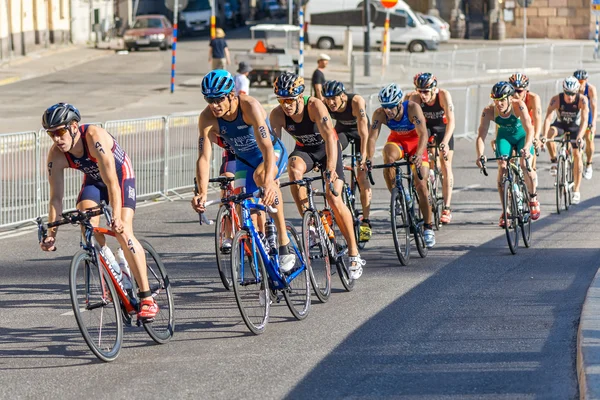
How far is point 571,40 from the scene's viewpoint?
6981 cm

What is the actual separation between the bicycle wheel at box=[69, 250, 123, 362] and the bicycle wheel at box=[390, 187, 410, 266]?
4.44 metres

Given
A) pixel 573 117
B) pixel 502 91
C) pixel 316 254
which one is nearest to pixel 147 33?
pixel 573 117

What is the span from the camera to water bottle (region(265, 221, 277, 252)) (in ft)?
30.3

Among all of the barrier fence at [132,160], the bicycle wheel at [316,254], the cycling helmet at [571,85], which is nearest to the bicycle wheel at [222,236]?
the bicycle wheel at [316,254]

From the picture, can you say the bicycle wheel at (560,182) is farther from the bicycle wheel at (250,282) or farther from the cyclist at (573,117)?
the bicycle wheel at (250,282)

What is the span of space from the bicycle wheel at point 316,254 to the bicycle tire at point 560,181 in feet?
22.7

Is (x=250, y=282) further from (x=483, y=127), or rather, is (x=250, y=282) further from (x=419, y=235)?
(x=483, y=127)

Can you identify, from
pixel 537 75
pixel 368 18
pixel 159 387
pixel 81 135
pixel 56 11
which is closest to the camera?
pixel 159 387

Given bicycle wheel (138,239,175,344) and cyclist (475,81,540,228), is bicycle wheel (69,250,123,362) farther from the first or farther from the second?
cyclist (475,81,540,228)

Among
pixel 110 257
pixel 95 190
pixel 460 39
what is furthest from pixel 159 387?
pixel 460 39

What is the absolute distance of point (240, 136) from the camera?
9.82 metres

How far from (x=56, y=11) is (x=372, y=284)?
43.2 metres

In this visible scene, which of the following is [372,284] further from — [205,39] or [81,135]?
[205,39]

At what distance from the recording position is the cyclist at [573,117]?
680 inches
